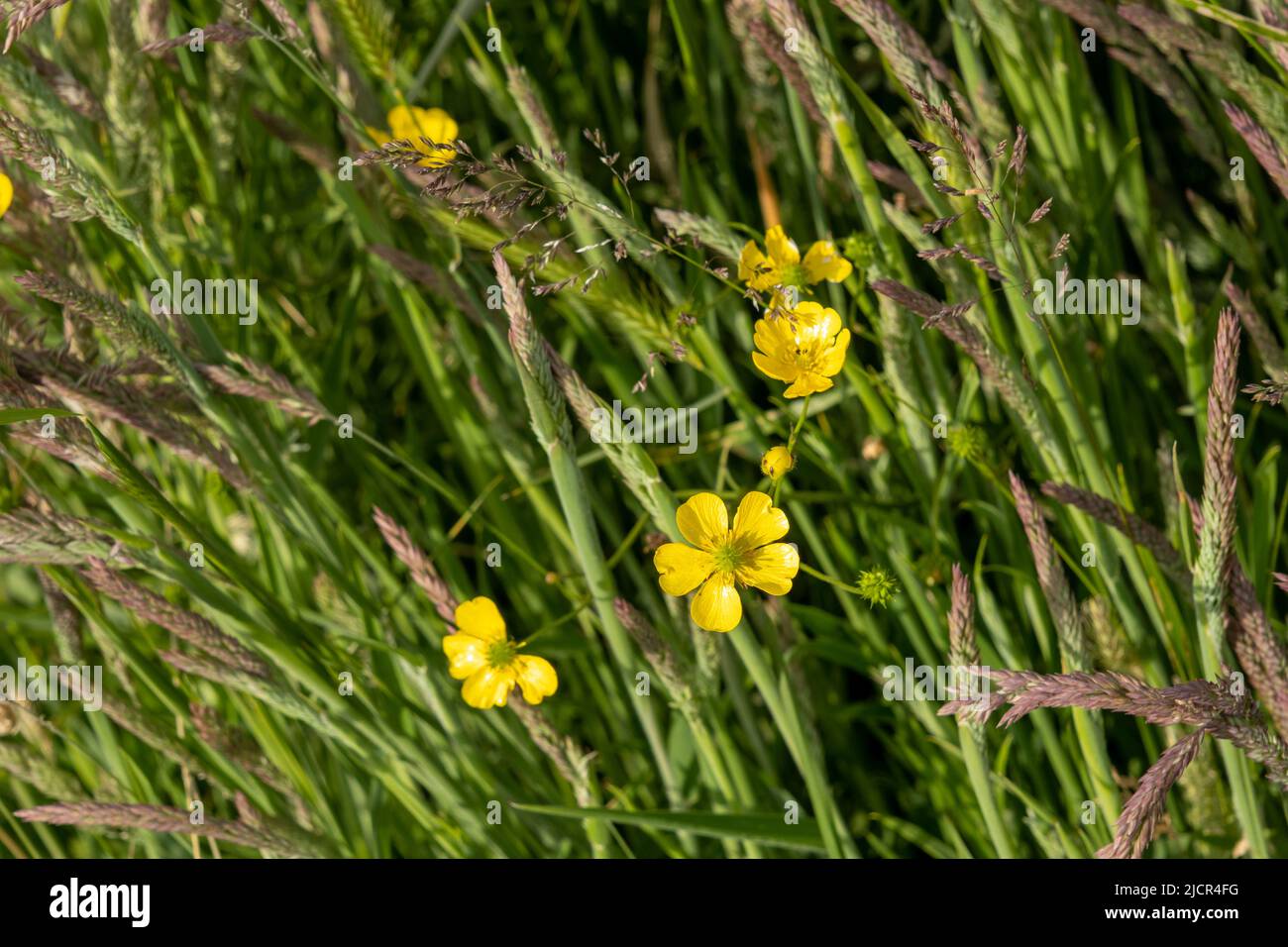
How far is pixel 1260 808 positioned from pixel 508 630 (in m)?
0.90

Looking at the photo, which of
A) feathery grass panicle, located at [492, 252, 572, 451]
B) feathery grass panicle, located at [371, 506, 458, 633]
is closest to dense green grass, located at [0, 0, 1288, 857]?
feathery grass panicle, located at [492, 252, 572, 451]

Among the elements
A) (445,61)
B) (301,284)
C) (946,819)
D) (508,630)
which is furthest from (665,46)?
(946,819)

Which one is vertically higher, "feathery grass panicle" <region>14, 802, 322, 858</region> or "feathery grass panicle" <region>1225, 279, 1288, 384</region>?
"feathery grass panicle" <region>1225, 279, 1288, 384</region>

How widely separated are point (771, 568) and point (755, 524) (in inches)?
1.6

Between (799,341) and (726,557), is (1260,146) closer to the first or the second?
(799,341)

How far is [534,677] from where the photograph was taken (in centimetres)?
105

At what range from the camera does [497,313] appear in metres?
1.18

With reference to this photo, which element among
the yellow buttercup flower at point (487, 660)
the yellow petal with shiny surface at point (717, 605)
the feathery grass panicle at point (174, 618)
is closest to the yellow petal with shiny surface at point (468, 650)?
the yellow buttercup flower at point (487, 660)

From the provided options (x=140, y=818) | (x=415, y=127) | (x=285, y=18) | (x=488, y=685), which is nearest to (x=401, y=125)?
(x=415, y=127)

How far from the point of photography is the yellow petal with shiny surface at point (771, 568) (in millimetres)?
862

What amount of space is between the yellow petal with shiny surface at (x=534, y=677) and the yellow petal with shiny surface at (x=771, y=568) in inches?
10.3

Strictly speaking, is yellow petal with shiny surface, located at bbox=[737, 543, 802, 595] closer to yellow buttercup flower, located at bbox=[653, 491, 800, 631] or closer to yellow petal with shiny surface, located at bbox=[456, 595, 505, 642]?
yellow buttercup flower, located at bbox=[653, 491, 800, 631]

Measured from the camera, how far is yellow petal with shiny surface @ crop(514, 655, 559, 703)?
1037mm

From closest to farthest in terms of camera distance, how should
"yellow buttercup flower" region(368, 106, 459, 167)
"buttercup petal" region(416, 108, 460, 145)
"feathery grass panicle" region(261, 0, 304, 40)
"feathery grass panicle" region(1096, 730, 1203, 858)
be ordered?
"feathery grass panicle" region(1096, 730, 1203, 858) < "feathery grass panicle" region(261, 0, 304, 40) < "yellow buttercup flower" region(368, 106, 459, 167) < "buttercup petal" region(416, 108, 460, 145)
